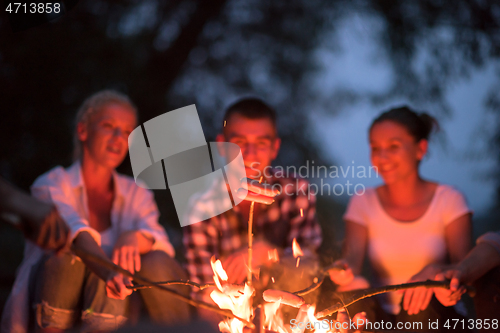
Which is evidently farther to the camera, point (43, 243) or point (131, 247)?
point (131, 247)

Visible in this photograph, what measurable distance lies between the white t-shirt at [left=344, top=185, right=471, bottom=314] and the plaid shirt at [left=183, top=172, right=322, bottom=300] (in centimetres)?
21

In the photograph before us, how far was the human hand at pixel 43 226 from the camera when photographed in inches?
29.6

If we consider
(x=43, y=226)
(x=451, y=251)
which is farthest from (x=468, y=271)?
(x=43, y=226)

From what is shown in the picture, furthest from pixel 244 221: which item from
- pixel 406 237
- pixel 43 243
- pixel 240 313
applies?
pixel 43 243

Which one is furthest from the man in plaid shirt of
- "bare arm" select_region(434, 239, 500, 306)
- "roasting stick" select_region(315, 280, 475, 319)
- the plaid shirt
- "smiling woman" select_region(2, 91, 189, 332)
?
"roasting stick" select_region(315, 280, 475, 319)

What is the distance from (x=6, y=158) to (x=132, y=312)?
5.89 ft

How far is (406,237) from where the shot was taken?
1889 millimetres

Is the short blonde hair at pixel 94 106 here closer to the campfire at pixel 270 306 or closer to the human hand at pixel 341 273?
the campfire at pixel 270 306

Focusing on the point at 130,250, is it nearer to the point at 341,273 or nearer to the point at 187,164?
the point at 341,273

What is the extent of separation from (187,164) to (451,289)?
169 cm

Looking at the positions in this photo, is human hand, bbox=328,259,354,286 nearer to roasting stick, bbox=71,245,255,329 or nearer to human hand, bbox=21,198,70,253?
roasting stick, bbox=71,245,255,329

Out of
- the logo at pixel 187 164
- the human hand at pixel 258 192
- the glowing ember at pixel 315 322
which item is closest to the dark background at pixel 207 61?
the logo at pixel 187 164

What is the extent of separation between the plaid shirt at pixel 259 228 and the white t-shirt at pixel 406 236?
0.21 meters

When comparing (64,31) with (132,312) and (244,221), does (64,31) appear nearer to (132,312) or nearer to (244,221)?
(244,221)
